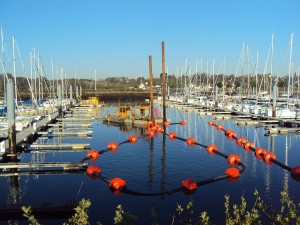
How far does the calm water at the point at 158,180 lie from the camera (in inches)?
566

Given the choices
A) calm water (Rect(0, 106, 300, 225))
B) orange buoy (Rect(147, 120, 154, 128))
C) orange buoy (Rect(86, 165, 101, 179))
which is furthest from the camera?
orange buoy (Rect(147, 120, 154, 128))

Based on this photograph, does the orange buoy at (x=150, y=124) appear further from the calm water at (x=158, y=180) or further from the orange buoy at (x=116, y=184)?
the orange buoy at (x=116, y=184)

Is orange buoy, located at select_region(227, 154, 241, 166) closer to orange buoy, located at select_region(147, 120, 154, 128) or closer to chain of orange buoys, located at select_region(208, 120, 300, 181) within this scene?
chain of orange buoys, located at select_region(208, 120, 300, 181)

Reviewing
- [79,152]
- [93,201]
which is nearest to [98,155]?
[79,152]

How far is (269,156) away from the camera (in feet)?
71.2

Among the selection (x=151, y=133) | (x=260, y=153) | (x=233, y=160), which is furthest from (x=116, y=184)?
(x=151, y=133)

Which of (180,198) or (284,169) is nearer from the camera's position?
(180,198)

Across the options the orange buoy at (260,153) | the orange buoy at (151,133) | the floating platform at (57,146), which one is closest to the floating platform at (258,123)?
the orange buoy at (151,133)

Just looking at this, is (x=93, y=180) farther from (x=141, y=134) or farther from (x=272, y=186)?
(x=141, y=134)

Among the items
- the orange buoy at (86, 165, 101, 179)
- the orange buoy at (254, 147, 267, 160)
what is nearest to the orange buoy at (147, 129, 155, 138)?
the orange buoy at (254, 147, 267, 160)

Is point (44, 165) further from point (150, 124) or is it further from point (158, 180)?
point (150, 124)

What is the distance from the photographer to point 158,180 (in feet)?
58.7

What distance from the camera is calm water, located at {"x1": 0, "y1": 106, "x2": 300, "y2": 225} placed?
14.4m

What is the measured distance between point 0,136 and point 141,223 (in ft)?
56.4
